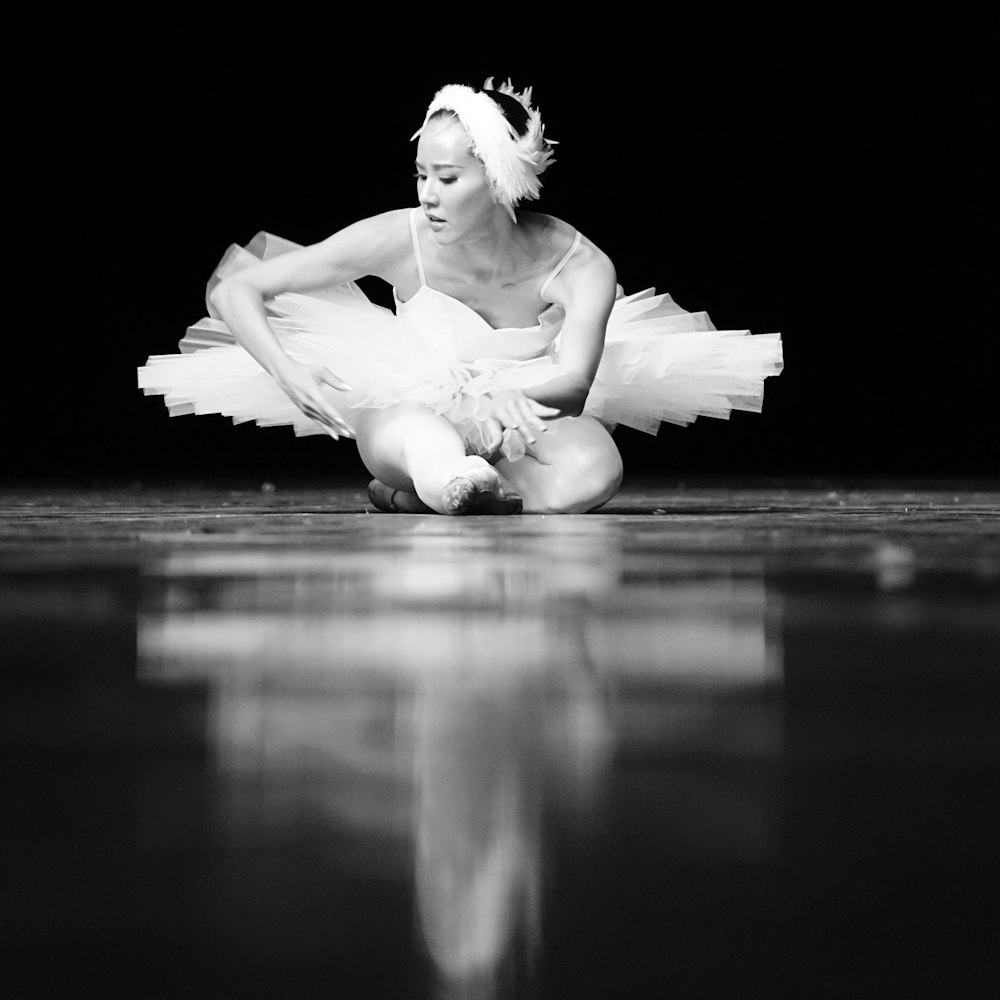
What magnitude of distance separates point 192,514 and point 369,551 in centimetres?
99

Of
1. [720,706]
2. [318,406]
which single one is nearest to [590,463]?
[318,406]

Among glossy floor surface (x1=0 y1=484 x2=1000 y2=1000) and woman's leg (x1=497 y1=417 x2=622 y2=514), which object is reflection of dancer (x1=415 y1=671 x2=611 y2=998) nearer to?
glossy floor surface (x1=0 y1=484 x2=1000 y2=1000)

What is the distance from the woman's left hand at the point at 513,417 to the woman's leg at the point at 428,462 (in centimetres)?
9

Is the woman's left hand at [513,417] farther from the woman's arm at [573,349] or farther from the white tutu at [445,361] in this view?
the white tutu at [445,361]

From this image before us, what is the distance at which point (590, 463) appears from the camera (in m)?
2.95

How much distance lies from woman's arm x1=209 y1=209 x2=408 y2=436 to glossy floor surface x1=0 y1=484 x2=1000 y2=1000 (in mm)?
1382

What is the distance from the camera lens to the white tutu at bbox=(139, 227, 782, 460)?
2.91m

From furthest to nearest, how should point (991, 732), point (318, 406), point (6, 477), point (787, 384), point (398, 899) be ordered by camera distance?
point (787, 384) < point (6, 477) < point (318, 406) < point (991, 732) < point (398, 899)

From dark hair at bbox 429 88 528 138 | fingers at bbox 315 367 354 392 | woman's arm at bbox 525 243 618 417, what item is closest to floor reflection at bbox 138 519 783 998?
woman's arm at bbox 525 243 618 417

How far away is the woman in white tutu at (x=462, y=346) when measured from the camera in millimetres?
2766

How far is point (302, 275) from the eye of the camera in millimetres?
2967

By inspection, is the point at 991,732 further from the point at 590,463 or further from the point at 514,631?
the point at 590,463

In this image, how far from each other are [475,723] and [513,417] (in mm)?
1684

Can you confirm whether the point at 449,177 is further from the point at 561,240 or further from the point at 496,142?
the point at 561,240
